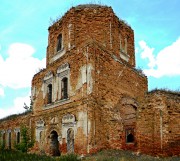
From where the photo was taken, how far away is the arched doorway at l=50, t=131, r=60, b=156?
62.1 ft

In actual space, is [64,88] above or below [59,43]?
below

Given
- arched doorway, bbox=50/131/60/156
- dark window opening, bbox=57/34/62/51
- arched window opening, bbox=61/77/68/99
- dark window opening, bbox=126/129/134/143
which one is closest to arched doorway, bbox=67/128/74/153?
arched doorway, bbox=50/131/60/156

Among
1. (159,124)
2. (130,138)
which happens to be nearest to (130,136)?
(130,138)

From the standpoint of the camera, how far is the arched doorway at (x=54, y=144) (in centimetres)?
1892

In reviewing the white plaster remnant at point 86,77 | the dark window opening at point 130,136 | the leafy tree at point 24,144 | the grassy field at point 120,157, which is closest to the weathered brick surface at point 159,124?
the grassy field at point 120,157

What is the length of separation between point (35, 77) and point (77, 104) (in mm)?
6199

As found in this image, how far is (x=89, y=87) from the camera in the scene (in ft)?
54.0

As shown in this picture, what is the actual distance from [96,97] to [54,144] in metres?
4.74

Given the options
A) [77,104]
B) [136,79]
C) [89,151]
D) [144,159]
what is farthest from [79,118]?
[136,79]

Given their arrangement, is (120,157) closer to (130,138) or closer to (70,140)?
(130,138)

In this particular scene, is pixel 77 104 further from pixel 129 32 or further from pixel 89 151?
pixel 129 32

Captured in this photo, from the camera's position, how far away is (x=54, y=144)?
19109 mm

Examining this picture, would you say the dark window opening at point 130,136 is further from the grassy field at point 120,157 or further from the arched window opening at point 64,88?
the arched window opening at point 64,88

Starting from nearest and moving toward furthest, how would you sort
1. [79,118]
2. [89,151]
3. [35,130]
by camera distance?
[89,151] < [79,118] < [35,130]
